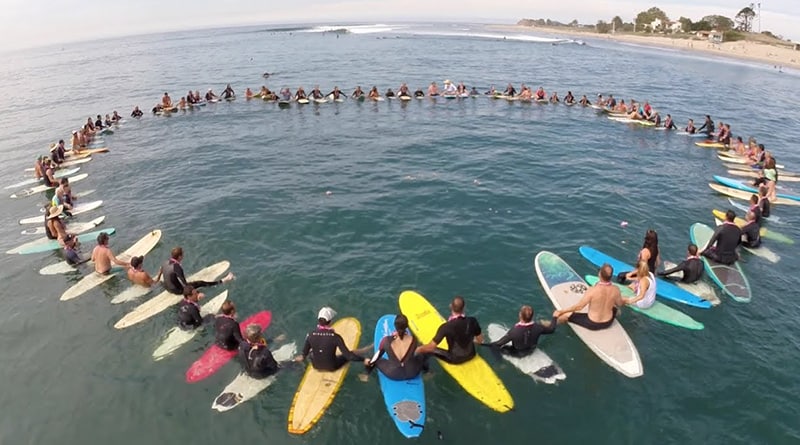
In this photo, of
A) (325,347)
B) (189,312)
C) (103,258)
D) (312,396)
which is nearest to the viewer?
(312,396)

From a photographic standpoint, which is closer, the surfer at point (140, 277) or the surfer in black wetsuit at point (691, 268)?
the surfer in black wetsuit at point (691, 268)

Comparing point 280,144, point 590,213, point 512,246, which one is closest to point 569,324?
point 512,246

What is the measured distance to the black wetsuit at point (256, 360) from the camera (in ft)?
39.0

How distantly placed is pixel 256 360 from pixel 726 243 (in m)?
17.2

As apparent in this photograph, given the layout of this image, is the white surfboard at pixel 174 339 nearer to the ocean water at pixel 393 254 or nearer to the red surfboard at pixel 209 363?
the ocean water at pixel 393 254

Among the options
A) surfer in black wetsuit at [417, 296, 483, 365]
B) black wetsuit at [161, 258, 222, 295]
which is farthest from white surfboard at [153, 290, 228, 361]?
surfer in black wetsuit at [417, 296, 483, 365]

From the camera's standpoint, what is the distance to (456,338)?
1184 centimetres

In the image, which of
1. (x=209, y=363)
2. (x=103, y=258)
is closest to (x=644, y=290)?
(x=209, y=363)

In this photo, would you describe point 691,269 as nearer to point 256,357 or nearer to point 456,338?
point 456,338

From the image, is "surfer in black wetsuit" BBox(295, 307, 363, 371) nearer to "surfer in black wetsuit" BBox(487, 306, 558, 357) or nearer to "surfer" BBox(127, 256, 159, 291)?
"surfer in black wetsuit" BBox(487, 306, 558, 357)

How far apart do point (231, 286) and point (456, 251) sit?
914 centimetres

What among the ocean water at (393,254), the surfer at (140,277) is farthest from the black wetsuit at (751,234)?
the surfer at (140,277)

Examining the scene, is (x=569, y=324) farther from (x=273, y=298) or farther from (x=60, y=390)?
(x=60, y=390)

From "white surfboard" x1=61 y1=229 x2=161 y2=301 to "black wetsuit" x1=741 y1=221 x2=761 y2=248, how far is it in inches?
1006
